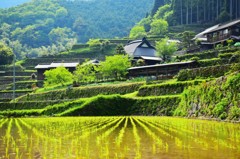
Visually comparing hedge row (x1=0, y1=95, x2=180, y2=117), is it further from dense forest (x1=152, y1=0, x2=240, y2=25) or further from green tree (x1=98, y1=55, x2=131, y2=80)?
dense forest (x1=152, y1=0, x2=240, y2=25)

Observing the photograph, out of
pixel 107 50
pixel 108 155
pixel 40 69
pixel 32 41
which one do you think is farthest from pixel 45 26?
pixel 108 155

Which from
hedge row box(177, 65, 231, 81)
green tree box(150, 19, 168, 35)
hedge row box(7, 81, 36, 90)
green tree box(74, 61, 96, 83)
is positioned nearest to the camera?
hedge row box(177, 65, 231, 81)

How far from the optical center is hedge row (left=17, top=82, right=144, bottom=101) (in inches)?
1841

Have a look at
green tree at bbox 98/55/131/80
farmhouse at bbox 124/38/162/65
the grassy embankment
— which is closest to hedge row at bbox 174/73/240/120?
the grassy embankment

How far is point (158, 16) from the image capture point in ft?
408

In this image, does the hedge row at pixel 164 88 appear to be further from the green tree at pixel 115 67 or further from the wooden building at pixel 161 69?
the green tree at pixel 115 67

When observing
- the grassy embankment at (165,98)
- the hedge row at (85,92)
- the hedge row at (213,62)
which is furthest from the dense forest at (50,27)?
the hedge row at (213,62)

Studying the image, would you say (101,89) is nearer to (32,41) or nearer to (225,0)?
(225,0)

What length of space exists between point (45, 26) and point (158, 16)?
6717 centimetres

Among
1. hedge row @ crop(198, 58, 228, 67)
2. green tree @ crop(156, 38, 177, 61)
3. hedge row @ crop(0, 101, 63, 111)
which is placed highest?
green tree @ crop(156, 38, 177, 61)

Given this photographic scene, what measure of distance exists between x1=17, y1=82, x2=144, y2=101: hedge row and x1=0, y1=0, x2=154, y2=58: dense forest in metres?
84.7

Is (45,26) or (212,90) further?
(45,26)

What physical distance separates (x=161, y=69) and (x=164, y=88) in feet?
44.4

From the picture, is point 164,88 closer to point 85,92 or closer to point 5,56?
point 85,92
